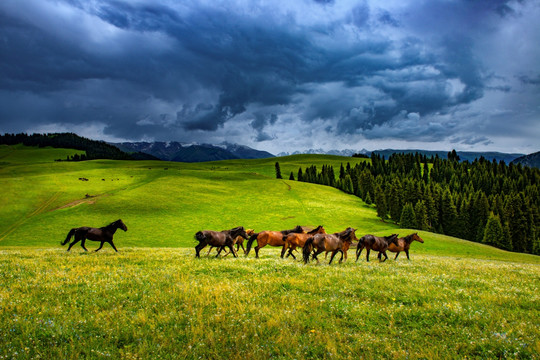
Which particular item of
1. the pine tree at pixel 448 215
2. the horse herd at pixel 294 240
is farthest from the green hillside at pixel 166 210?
the horse herd at pixel 294 240

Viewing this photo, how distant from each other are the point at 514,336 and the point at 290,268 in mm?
9925

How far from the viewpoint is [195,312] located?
7.82 meters

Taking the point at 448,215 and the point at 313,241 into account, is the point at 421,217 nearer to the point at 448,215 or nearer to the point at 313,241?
the point at 448,215

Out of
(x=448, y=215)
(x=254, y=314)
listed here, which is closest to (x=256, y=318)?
(x=254, y=314)

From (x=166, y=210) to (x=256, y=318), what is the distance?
3071 inches

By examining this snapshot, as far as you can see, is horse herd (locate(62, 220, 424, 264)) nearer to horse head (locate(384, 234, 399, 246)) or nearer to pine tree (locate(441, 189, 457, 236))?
horse head (locate(384, 234, 399, 246))

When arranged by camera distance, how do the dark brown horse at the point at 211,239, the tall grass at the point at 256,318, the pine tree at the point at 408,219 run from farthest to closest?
the pine tree at the point at 408,219 → the dark brown horse at the point at 211,239 → the tall grass at the point at 256,318

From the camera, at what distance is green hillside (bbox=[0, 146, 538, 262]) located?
183 ft

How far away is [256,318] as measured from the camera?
24.7ft

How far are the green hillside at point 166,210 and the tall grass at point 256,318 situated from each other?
1761 inches

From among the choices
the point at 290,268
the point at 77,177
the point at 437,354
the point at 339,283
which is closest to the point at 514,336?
the point at 437,354

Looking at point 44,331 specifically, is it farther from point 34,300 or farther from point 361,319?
point 361,319

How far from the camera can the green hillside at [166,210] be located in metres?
55.8

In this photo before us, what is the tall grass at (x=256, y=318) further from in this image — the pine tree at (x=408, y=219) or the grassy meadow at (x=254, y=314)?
the pine tree at (x=408, y=219)
